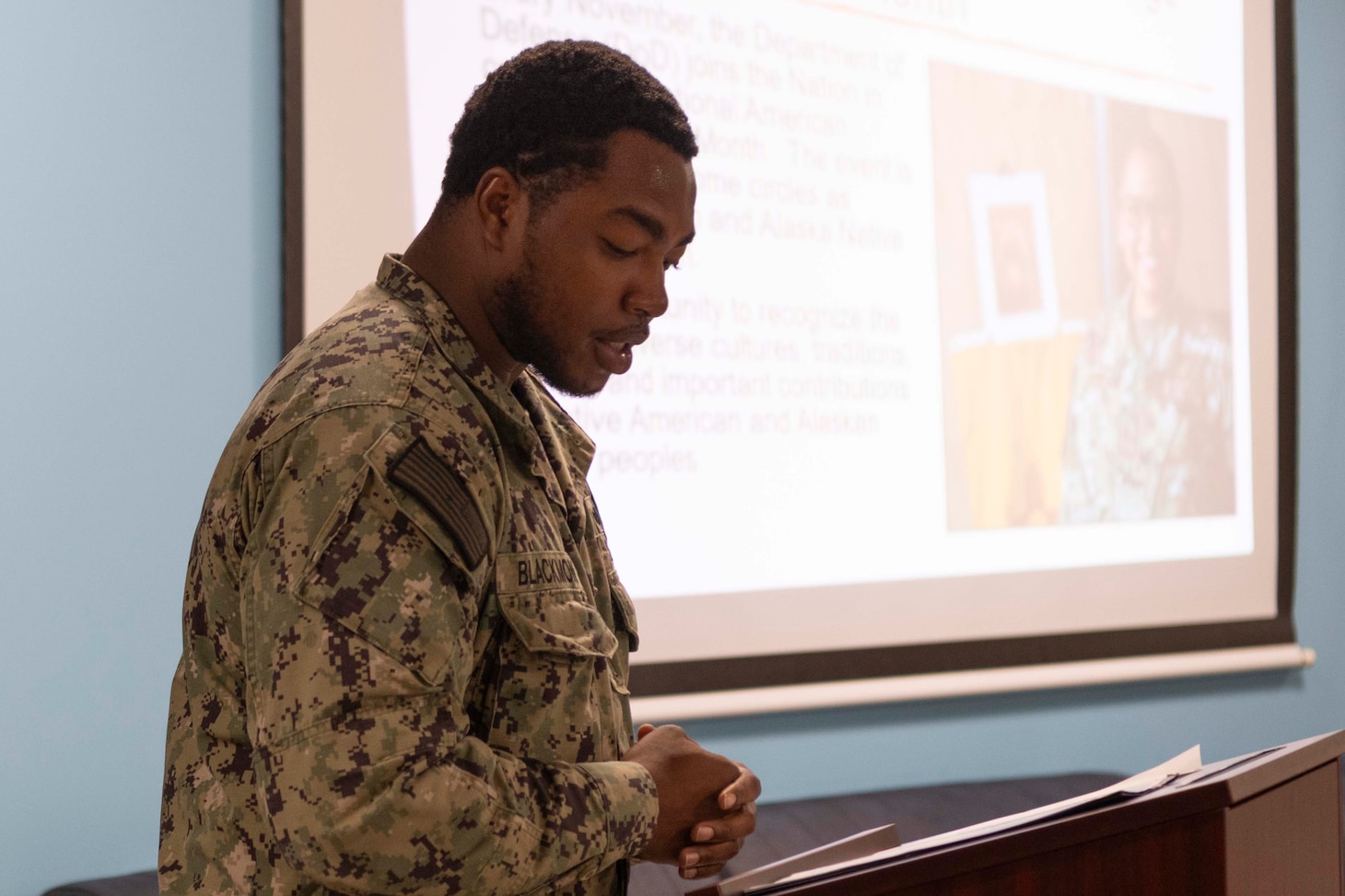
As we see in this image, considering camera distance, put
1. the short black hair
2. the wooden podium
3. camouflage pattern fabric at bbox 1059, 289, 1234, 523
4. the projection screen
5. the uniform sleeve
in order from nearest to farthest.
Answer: the uniform sleeve → the wooden podium → the short black hair → the projection screen → camouflage pattern fabric at bbox 1059, 289, 1234, 523

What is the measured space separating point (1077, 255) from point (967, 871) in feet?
7.70

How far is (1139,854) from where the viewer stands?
3.13ft

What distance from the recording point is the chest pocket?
0.90 meters

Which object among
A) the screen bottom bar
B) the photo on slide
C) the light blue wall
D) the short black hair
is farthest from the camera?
the photo on slide

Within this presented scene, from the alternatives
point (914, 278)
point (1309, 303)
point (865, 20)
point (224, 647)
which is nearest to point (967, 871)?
point (224, 647)

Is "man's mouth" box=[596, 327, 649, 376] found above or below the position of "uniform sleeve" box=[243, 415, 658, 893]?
above

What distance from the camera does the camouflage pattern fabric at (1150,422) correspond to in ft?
9.69

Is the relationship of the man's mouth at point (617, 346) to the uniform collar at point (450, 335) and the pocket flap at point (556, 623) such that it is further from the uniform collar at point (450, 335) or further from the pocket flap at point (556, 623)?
the pocket flap at point (556, 623)

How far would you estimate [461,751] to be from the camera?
81 centimetres

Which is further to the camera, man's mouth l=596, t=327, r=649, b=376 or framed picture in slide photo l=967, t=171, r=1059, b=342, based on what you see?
framed picture in slide photo l=967, t=171, r=1059, b=342

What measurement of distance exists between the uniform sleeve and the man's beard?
0.59ft

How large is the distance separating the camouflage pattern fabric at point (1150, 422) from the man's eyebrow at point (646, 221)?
7.03 feet

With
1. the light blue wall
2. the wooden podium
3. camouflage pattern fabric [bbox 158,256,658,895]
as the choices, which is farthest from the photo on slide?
camouflage pattern fabric [bbox 158,256,658,895]

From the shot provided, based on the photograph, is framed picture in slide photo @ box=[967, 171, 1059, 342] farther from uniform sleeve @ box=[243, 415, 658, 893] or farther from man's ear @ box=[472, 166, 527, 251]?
uniform sleeve @ box=[243, 415, 658, 893]
